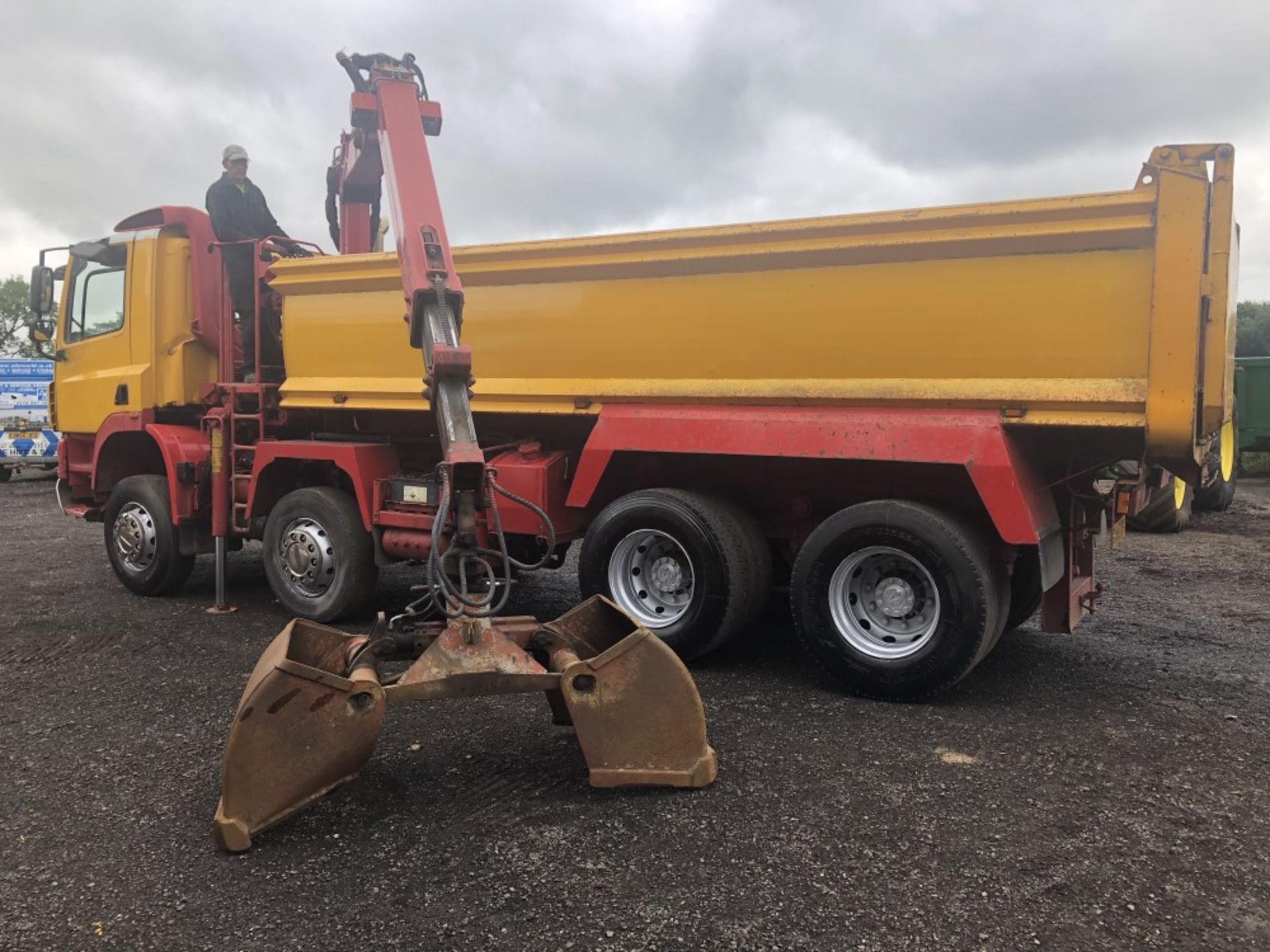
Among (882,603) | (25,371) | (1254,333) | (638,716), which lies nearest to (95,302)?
(638,716)

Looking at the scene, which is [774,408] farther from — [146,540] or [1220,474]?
[146,540]

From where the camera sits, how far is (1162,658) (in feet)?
17.6

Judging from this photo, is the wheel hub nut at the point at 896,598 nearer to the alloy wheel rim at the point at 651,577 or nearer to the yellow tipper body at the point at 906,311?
the yellow tipper body at the point at 906,311

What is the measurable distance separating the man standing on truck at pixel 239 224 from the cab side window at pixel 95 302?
3.45ft

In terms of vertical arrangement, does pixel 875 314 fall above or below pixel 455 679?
above

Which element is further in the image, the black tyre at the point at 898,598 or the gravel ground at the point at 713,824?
the black tyre at the point at 898,598

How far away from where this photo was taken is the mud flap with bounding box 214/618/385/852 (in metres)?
3.12

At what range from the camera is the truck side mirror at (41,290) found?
731 centimetres

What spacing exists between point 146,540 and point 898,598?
550 cm

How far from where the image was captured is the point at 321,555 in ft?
20.6

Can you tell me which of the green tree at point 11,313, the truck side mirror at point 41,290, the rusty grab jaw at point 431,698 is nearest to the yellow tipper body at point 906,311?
the rusty grab jaw at point 431,698

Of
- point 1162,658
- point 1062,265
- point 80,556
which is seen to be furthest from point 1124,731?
point 80,556

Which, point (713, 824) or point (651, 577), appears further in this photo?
point (651, 577)

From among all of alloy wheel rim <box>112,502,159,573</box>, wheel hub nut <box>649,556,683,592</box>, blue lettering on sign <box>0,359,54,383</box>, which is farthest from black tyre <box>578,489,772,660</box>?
blue lettering on sign <box>0,359,54,383</box>
